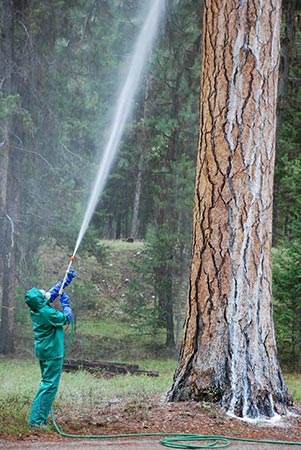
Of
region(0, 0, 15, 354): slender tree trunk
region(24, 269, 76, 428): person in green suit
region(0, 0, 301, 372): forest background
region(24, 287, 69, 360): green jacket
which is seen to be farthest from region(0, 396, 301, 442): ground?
region(0, 0, 15, 354): slender tree trunk

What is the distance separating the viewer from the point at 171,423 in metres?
6.90

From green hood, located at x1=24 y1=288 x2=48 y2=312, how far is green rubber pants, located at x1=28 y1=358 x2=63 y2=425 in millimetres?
649

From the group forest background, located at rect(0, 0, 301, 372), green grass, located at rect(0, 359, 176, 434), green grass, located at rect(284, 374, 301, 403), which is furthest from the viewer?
forest background, located at rect(0, 0, 301, 372)

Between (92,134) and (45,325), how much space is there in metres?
14.2

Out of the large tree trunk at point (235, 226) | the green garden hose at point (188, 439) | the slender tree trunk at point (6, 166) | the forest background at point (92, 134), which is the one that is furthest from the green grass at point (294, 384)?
the slender tree trunk at point (6, 166)

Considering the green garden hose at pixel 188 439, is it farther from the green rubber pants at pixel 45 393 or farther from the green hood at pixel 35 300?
the green hood at pixel 35 300

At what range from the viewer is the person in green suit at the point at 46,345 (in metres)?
6.68

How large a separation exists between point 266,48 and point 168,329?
14.0 metres

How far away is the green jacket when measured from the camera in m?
6.64

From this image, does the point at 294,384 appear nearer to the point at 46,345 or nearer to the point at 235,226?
the point at 235,226

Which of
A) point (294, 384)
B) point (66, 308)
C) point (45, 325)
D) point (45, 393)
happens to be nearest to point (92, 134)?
point (294, 384)

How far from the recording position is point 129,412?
746 cm

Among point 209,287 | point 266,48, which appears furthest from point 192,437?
point 266,48

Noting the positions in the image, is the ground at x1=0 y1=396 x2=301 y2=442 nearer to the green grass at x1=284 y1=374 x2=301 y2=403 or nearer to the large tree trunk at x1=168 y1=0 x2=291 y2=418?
the large tree trunk at x1=168 y1=0 x2=291 y2=418
